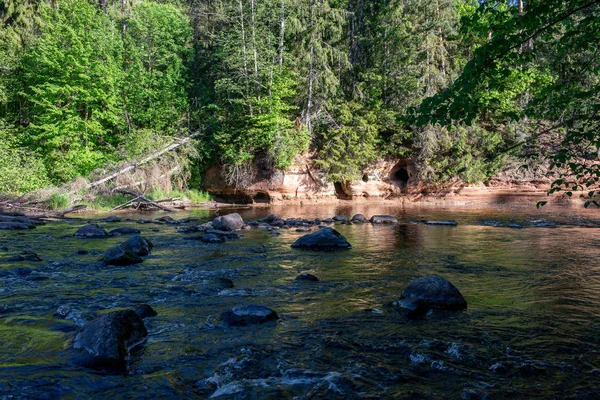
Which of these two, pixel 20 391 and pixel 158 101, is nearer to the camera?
pixel 20 391

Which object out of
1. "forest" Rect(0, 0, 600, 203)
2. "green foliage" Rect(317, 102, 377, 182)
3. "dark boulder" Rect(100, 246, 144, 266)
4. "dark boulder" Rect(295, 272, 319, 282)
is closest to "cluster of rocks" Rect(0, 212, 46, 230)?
"dark boulder" Rect(100, 246, 144, 266)

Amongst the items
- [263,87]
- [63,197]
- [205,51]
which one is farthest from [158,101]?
[63,197]

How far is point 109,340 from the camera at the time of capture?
13.8 feet

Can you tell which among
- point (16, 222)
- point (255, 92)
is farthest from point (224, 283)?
point (255, 92)

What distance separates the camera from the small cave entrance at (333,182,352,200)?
98.0 feet

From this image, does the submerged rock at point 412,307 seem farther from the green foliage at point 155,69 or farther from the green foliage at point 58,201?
the green foliage at point 155,69

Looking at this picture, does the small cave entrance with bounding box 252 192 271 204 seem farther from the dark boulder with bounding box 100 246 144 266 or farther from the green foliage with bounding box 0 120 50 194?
the dark boulder with bounding box 100 246 144 266

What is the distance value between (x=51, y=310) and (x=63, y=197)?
54.4 feet

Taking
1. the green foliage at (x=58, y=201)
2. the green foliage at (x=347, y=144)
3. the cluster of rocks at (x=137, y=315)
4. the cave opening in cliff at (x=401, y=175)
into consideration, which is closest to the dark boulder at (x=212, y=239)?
the cluster of rocks at (x=137, y=315)

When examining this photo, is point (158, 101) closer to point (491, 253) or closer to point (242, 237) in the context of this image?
point (242, 237)

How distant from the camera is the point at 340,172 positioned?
28.2 m

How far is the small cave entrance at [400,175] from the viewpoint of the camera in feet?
99.5

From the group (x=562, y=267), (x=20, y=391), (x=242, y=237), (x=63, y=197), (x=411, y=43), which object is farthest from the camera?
(x=411, y=43)

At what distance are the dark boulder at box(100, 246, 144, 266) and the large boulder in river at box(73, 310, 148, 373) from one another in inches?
170
